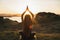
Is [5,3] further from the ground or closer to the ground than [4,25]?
further from the ground

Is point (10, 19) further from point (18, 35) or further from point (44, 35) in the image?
point (44, 35)

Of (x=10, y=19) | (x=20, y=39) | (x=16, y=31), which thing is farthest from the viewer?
(x=10, y=19)

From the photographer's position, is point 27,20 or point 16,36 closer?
point 27,20

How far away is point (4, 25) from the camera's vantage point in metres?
1.71

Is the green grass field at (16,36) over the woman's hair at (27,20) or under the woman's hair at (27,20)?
under

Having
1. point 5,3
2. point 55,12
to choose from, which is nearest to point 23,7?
point 5,3

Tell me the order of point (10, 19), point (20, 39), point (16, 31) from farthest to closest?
point (10, 19)
point (16, 31)
point (20, 39)

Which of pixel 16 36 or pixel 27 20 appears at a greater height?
pixel 27 20

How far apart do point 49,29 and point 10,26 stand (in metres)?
0.33

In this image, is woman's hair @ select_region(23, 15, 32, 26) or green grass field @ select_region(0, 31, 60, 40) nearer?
woman's hair @ select_region(23, 15, 32, 26)

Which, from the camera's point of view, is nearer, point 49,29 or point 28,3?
point 49,29

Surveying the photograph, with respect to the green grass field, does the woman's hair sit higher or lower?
higher

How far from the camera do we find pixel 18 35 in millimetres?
1613

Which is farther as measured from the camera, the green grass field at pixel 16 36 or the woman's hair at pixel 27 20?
the green grass field at pixel 16 36
